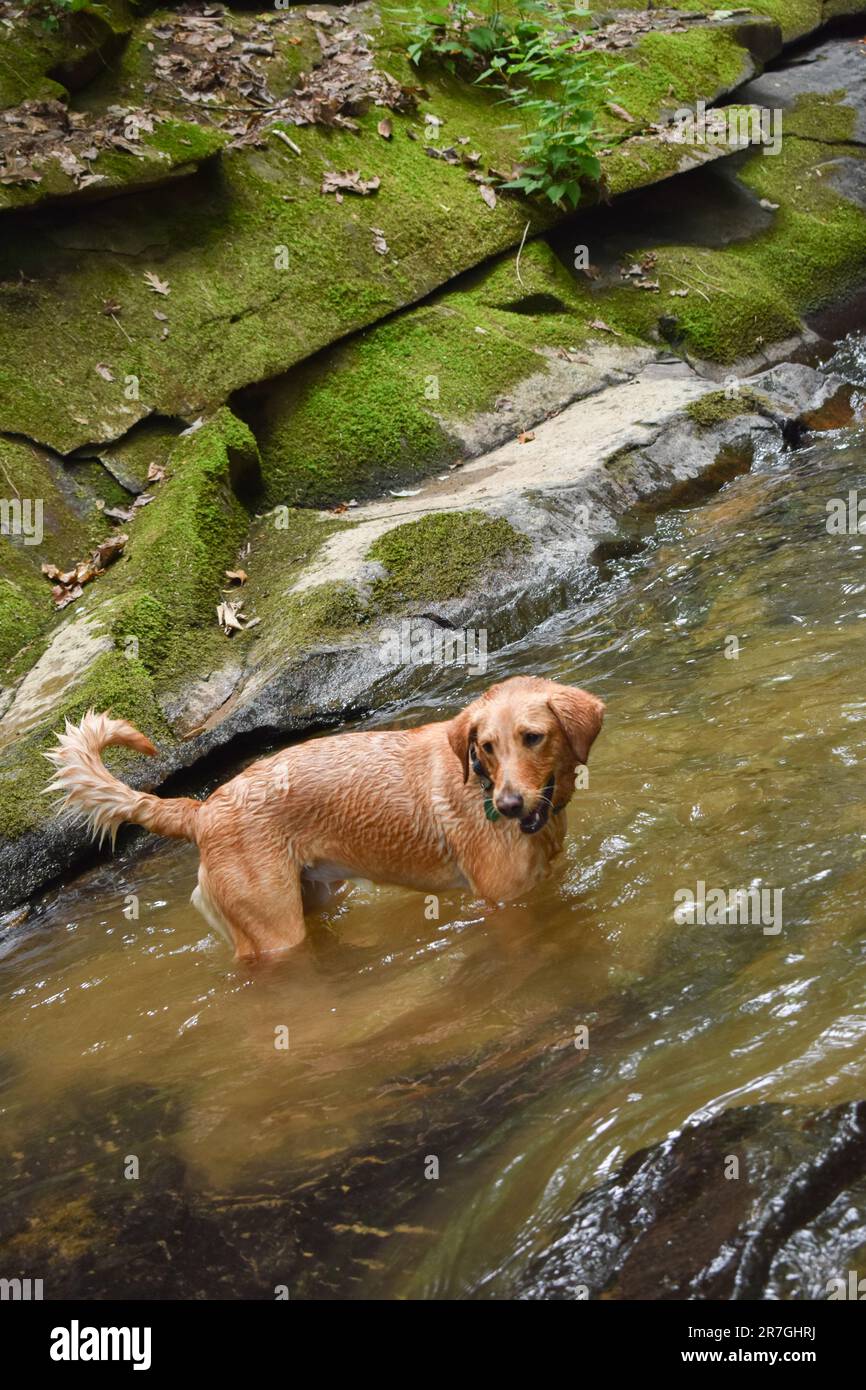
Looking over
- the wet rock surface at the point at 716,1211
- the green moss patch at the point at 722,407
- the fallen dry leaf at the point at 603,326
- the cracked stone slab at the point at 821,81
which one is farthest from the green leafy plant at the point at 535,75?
the wet rock surface at the point at 716,1211

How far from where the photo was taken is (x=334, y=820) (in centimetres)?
542

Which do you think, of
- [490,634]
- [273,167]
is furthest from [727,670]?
[273,167]

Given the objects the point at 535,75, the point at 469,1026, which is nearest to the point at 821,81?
the point at 535,75

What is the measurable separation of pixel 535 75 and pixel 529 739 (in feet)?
32.0

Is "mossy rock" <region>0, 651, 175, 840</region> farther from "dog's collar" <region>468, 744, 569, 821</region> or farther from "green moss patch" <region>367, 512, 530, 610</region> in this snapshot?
"dog's collar" <region>468, 744, 569, 821</region>

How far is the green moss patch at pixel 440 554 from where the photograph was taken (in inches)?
327

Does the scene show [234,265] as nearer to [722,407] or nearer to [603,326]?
[603,326]

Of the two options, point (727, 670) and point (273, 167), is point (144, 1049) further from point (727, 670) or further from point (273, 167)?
point (273, 167)

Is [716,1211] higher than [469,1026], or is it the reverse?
[716,1211]

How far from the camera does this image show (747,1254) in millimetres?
2975

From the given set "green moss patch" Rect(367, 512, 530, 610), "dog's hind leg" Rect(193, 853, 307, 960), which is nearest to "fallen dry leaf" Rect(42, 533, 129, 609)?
"green moss patch" Rect(367, 512, 530, 610)

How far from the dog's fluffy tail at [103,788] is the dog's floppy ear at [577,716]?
1.79m

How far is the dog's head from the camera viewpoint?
4.85 m
